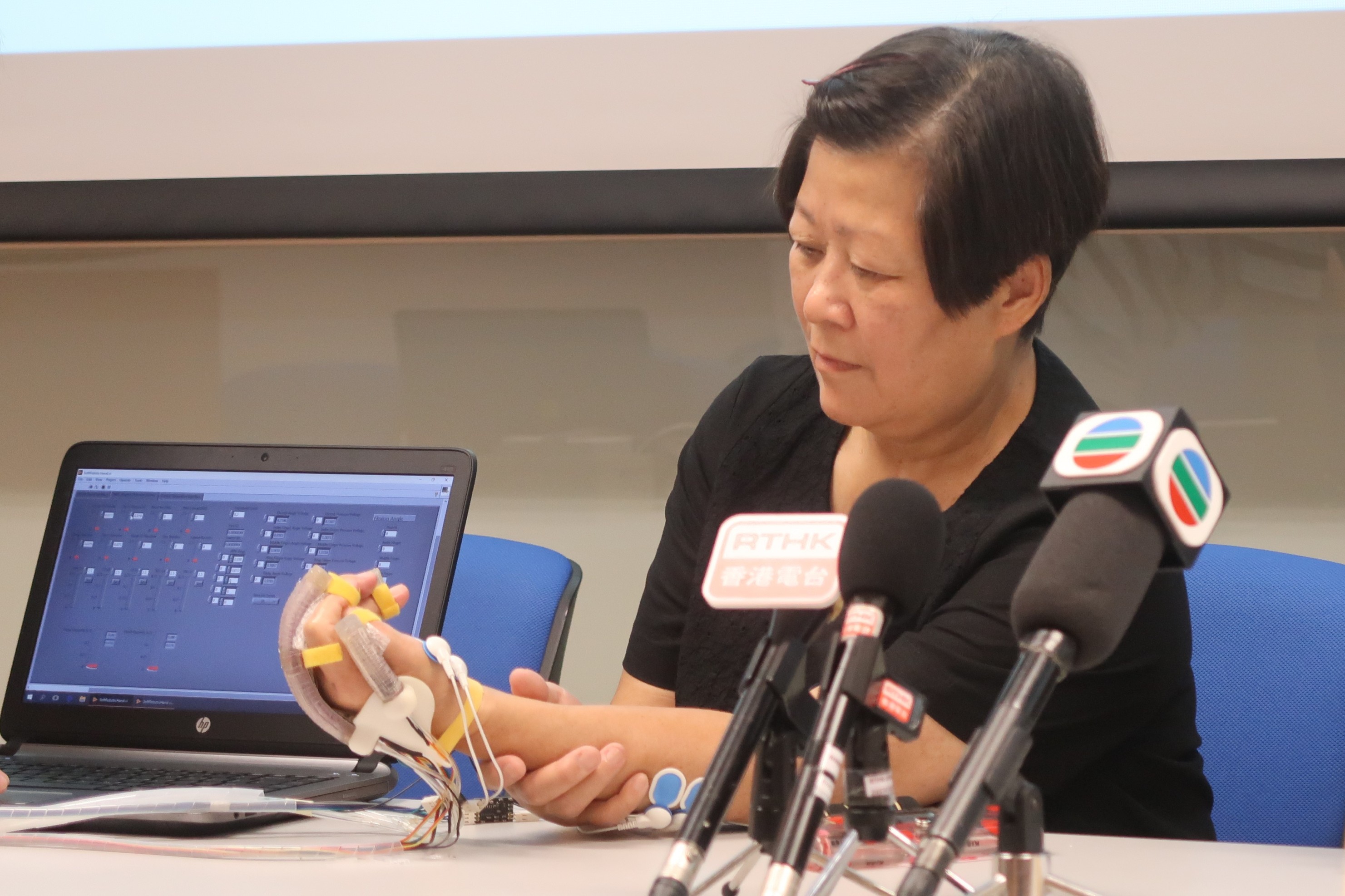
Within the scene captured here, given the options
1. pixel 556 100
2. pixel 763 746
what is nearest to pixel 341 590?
pixel 763 746

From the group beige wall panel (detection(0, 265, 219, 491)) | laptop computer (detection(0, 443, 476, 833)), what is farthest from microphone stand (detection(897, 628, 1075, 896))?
beige wall panel (detection(0, 265, 219, 491))

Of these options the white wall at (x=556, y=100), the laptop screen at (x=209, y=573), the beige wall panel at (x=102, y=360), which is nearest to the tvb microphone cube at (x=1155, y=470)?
the laptop screen at (x=209, y=573)

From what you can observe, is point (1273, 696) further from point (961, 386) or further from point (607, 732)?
point (607, 732)

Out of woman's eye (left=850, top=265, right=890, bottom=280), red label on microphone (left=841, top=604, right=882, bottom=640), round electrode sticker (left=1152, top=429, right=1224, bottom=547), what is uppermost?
woman's eye (left=850, top=265, right=890, bottom=280)

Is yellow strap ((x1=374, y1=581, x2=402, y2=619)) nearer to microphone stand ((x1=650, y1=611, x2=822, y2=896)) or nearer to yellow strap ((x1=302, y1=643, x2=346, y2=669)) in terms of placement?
yellow strap ((x1=302, y1=643, x2=346, y2=669))

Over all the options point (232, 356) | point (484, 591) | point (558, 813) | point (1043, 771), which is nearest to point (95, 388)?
point (232, 356)

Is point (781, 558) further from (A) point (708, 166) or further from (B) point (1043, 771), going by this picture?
(A) point (708, 166)

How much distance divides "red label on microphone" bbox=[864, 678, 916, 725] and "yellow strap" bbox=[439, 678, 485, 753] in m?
0.31

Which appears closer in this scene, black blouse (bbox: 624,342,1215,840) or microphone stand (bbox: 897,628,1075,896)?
microphone stand (bbox: 897,628,1075,896)

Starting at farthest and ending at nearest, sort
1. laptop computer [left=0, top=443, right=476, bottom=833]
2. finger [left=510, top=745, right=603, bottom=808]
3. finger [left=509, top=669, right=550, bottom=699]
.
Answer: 1. laptop computer [left=0, top=443, right=476, bottom=833]
2. finger [left=509, top=669, right=550, bottom=699]
3. finger [left=510, top=745, right=603, bottom=808]

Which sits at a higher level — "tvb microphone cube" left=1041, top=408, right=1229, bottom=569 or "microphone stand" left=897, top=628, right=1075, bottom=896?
"tvb microphone cube" left=1041, top=408, right=1229, bottom=569

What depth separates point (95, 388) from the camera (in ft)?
5.66

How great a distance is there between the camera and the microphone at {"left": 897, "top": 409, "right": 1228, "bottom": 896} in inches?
14.6

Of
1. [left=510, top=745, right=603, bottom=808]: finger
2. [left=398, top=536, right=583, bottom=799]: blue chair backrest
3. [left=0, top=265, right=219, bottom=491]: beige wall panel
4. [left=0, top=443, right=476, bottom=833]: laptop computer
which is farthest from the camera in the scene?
[left=0, top=265, right=219, bottom=491]: beige wall panel
